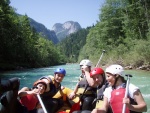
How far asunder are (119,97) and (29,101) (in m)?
1.61

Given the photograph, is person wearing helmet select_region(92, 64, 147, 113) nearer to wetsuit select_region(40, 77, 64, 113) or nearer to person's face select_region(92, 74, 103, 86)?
person's face select_region(92, 74, 103, 86)

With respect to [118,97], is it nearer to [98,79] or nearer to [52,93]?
[98,79]

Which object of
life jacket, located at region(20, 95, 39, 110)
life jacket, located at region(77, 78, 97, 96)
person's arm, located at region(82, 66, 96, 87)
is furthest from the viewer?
life jacket, located at region(77, 78, 97, 96)

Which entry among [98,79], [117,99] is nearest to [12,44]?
[98,79]

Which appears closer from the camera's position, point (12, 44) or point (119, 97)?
point (119, 97)

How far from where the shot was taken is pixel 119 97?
144 inches

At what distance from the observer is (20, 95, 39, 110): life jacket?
4301 mm

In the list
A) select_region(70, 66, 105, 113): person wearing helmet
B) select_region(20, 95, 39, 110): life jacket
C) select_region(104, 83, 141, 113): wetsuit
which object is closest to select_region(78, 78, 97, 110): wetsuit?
select_region(70, 66, 105, 113): person wearing helmet

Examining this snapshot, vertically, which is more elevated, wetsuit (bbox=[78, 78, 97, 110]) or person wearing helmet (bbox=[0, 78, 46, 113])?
person wearing helmet (bbox=[0, 78, 46, 113])

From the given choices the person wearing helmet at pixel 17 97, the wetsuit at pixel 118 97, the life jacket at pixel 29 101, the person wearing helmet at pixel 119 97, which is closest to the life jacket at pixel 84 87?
the person wearing helmet at pixel 17 97

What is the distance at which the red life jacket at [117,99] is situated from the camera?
3661mm

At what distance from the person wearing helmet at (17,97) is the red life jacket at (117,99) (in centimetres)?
132

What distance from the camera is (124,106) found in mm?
3428

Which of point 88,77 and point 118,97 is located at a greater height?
point 88,77
